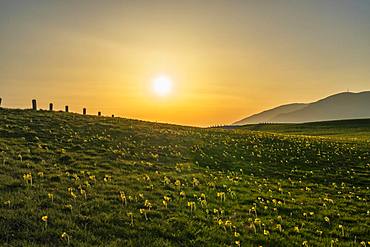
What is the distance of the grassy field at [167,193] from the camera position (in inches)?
458

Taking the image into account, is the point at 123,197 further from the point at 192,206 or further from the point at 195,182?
the point at 195,182

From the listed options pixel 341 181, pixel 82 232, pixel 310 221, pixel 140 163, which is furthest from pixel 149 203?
pixel 341 181

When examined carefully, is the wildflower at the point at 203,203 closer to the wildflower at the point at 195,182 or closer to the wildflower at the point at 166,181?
the wildflower at the point at 195,182

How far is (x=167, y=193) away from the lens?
16453 millimetres

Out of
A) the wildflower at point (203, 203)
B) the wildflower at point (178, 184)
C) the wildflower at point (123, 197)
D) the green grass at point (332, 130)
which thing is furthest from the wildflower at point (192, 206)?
the green grass at point (332, 130)

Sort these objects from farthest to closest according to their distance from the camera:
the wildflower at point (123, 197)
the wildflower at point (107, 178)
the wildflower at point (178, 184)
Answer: the wildflower at point (178, 184)
the wildflower at point (107, 178)
the wildflower at point (123, 197)

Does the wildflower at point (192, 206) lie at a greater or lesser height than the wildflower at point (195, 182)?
lesser

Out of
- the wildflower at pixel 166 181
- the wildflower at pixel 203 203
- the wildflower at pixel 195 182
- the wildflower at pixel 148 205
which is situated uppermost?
the wildflower at pixel 166 181

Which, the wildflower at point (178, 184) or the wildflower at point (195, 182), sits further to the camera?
the wildflower at point (195, 182)

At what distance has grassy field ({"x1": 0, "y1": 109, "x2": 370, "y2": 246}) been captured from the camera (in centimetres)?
1164

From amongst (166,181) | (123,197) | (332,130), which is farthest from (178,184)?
(332,130)

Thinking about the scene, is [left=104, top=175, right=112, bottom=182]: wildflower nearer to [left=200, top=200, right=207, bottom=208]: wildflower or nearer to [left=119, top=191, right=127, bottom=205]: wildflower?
[left=119, top=191, right=127, bottom=205]: wildflower

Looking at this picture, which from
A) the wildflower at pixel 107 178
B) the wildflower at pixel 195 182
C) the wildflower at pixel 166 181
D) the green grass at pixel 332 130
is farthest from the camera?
the green grass at pixel 332 130

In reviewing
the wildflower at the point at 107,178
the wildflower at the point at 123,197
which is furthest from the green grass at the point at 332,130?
the wildflower at the point at 123,197
